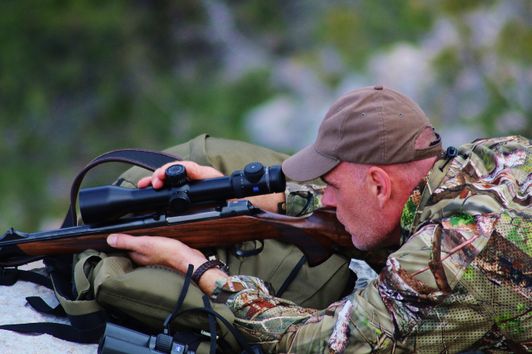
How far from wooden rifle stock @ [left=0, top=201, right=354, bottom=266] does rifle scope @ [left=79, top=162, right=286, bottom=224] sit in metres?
0.06

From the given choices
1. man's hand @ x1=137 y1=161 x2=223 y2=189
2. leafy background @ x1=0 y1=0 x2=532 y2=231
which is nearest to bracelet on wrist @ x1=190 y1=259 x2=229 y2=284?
man's hand @ x1=137 y1=161 x2=223 y2=189

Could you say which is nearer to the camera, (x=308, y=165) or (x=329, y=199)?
(x=308, y=165)

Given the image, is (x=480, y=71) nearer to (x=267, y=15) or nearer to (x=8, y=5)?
(x=267, y=15)

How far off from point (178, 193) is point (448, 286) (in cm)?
134

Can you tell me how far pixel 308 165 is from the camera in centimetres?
349

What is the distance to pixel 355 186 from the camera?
3.40 meters

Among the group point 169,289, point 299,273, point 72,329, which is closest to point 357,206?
point 299,273

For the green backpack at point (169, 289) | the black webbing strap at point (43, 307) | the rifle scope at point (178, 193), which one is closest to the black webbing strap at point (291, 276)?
the green backpack at point (169, 289)

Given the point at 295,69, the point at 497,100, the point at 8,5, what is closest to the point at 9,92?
the point at 8,5

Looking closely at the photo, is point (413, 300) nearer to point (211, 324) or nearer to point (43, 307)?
point (211, 324)

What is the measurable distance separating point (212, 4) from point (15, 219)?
3.30m

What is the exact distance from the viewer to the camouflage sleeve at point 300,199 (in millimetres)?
4246

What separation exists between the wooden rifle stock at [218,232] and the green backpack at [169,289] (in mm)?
84

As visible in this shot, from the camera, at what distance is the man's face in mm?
3383
